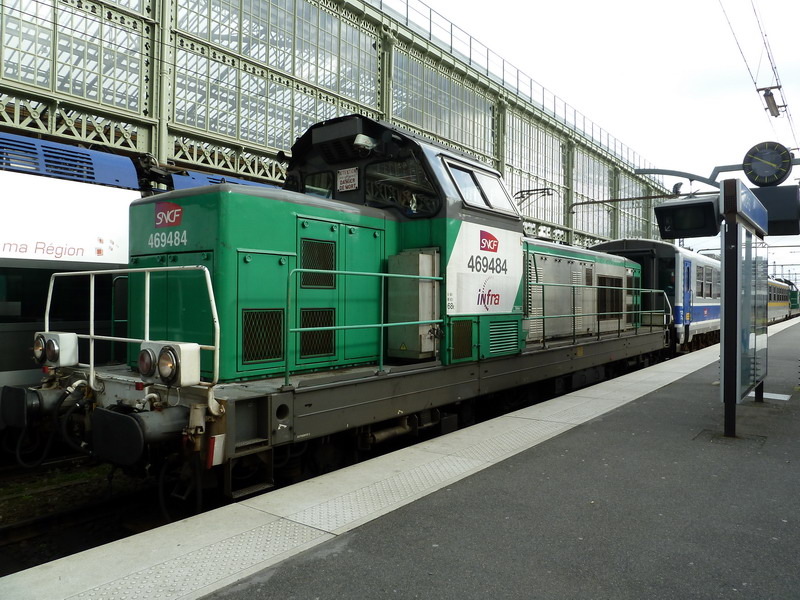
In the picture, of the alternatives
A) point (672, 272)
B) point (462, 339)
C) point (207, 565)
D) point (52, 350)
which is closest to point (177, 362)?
point (207, 565)

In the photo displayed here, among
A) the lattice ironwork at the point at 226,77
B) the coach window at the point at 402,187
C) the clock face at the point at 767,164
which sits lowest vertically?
the coach window at the point at 402,187

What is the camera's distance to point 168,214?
15.2 feet

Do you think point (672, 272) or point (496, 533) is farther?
point (672, 272)

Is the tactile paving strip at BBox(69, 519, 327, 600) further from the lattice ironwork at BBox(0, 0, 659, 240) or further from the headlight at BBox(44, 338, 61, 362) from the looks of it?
the lattice ironwork at BBox(0, 0, 659, 240)

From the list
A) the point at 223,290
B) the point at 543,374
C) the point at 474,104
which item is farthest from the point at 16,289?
the point at 474,104

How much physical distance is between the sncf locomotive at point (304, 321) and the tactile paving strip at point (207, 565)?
0.62m

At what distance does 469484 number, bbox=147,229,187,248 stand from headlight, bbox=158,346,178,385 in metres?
1.18

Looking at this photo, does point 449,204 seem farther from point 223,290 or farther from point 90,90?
point 90,90

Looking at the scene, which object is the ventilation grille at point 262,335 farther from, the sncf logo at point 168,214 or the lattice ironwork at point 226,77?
the lattice ironwork at point 226,77

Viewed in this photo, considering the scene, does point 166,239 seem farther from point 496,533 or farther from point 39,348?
point 496,533

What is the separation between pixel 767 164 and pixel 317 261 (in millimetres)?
9039

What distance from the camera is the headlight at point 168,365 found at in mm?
3564

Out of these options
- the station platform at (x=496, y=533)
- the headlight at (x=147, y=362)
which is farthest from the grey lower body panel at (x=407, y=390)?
the headlight at (x=147, y=362)

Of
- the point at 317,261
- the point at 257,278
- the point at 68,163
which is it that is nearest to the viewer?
the point at 257,278
